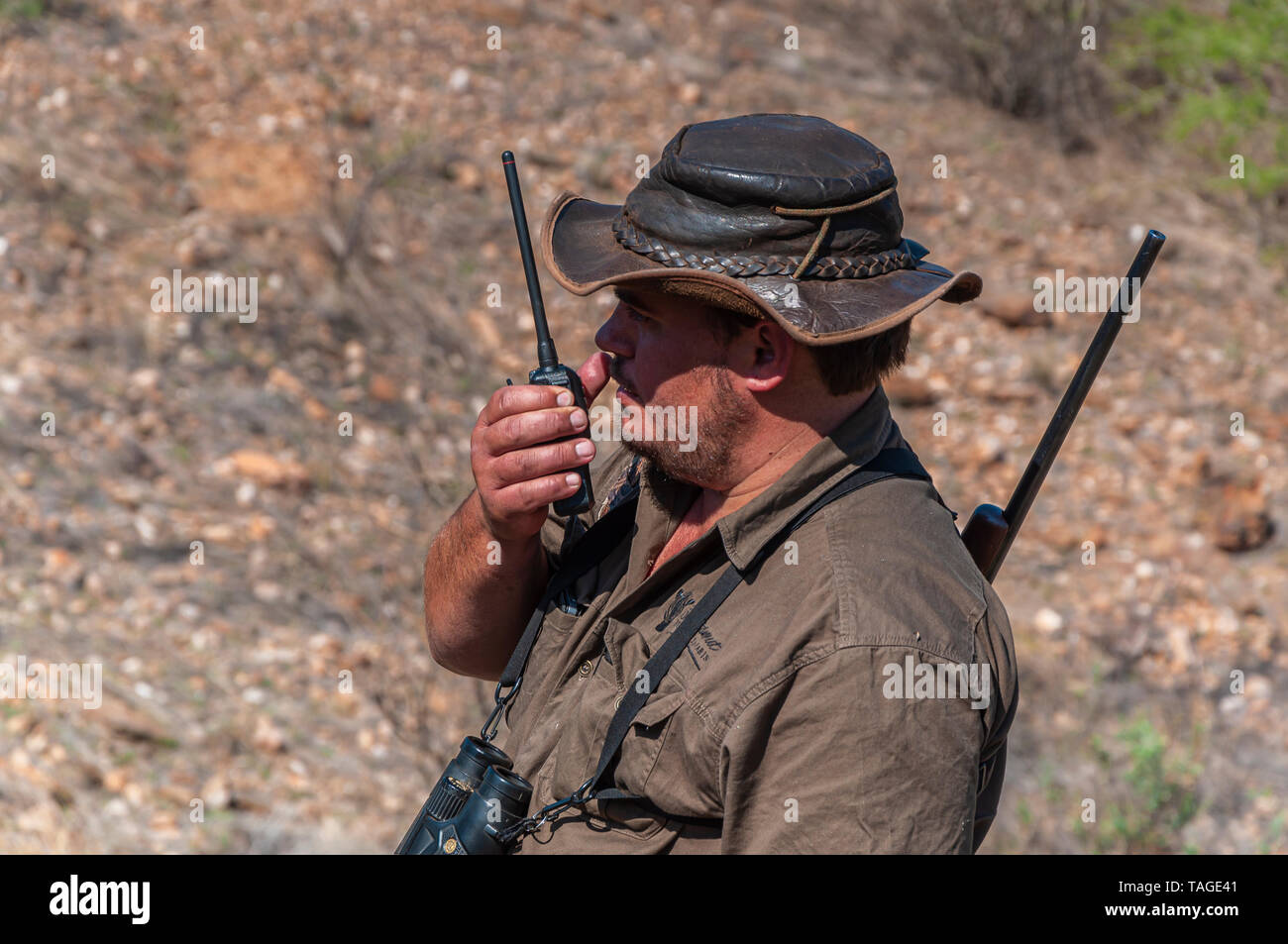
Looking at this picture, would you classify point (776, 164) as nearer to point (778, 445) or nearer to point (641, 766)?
point (778, 445)

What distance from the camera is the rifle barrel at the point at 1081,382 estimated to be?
2.10 m

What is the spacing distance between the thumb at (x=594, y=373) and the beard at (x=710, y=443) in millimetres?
120

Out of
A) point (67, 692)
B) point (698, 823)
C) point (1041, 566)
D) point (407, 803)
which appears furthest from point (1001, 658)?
point (1041, 566)

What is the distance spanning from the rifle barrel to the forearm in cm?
90

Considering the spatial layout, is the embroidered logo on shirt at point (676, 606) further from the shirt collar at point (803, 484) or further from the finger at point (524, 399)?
the finger at point (524, 399)

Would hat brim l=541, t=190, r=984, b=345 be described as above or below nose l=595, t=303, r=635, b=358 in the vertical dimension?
above

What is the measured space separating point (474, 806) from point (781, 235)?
105cm

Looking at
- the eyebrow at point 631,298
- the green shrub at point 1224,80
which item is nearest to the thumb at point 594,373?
the eyebrow at point 631,298

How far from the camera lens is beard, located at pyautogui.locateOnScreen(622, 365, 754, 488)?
1.97 metres

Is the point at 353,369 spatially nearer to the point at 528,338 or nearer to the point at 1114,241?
the point at 528,338
